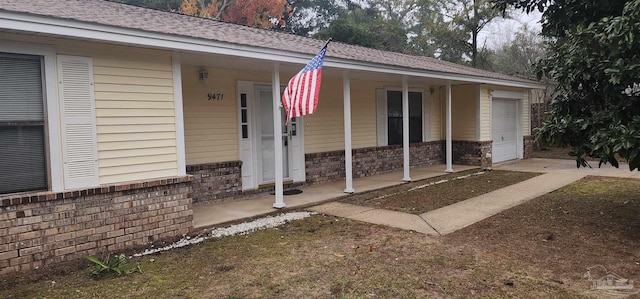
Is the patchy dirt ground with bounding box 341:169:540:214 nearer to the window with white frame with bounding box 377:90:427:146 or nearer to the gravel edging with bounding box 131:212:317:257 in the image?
the gravel edging with bounding box 131:212:317:257

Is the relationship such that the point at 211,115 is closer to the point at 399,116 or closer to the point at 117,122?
the point at 117,122

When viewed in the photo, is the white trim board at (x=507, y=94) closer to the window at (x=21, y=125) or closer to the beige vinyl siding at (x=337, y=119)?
the beige vinyl siding at (x=337, y=119)

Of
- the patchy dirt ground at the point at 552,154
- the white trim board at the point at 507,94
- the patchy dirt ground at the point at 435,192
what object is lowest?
the patchy dirt ground at the point at 435,192

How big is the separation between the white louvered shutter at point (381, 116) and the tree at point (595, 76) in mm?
4477

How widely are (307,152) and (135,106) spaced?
4.34m

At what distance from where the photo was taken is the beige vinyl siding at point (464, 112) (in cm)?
1202

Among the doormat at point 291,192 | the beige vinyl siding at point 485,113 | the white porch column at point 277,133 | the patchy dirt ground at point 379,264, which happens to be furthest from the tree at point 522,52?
the white porch column at point 277,133

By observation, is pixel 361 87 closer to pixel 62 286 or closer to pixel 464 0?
pixel 62 286

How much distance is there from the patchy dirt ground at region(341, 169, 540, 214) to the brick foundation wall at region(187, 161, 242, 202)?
202cm

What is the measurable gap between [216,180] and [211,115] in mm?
1132

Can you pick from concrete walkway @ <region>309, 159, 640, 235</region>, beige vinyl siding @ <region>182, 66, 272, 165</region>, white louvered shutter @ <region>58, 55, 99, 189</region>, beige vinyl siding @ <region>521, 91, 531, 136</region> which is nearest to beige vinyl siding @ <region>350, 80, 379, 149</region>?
beige vinyl siding @ <region>182, 66, 272, 165</region>

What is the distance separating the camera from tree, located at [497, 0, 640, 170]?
4145 millimetres

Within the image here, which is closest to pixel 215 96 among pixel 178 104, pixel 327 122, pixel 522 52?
pixel 178 104

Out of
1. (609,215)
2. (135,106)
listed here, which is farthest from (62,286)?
(609,215)
